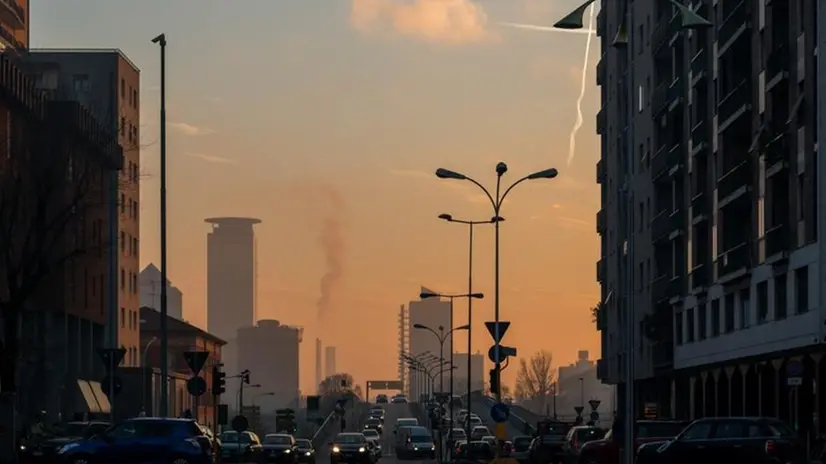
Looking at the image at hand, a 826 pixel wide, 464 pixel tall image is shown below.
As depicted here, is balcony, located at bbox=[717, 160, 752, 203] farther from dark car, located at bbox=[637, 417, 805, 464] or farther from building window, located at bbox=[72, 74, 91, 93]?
building window, located at bbox=[72, 74, 91, 93]

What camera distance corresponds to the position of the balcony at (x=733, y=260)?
6138 cm

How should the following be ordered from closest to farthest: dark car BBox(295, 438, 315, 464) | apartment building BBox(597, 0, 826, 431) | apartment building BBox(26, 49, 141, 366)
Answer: apartment building BBox(597, 0, 826, 431) < dark car BBox(295, 438, 315, 464) < apartment building BBox(26, 49, 141, 366)

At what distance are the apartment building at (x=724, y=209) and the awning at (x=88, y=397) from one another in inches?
1223

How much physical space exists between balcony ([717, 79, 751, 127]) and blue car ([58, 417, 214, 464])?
30.3 meters

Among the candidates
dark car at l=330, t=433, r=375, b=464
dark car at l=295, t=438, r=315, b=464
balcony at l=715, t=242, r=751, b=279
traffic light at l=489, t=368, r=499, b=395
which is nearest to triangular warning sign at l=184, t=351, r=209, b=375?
traffic light at l=489, t=368, r=499, b=395

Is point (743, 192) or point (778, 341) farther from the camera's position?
point (743, 192)

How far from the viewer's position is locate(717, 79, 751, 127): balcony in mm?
61531

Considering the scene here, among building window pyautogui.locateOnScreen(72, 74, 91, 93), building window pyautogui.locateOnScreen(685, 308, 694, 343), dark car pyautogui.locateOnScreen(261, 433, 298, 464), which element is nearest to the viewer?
dark car pyautogui.locateOnScreen(261, 433, 298, 464)

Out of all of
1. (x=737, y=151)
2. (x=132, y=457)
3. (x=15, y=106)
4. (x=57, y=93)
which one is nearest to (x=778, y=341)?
(x=737, y=151)

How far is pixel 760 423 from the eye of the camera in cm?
3628

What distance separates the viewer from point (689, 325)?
244 ft

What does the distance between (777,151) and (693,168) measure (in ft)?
56.0

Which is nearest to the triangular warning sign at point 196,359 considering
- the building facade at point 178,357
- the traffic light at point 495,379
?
the traffic light at point 495,379

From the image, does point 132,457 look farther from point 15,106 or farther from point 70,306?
point 70,306
